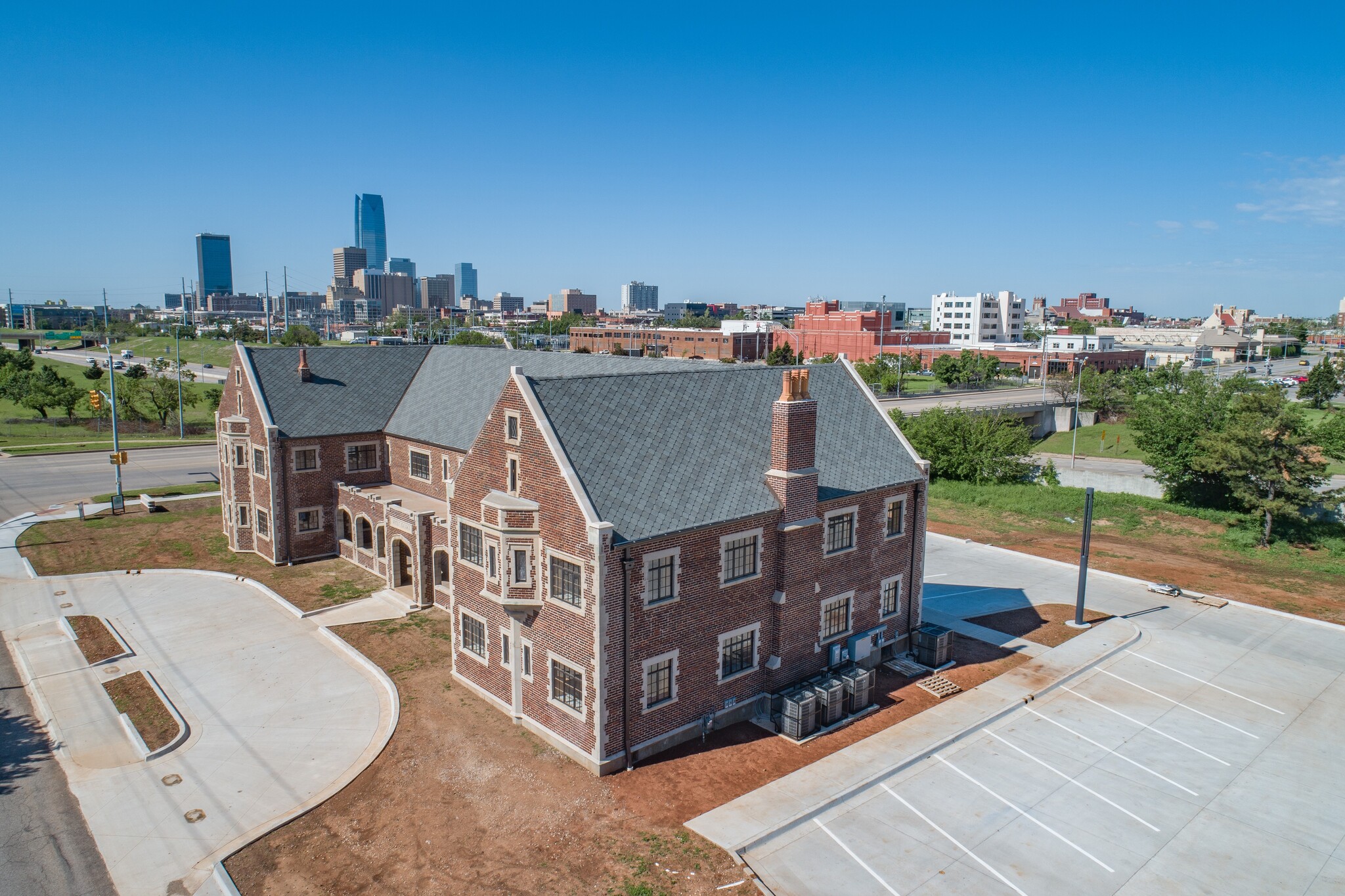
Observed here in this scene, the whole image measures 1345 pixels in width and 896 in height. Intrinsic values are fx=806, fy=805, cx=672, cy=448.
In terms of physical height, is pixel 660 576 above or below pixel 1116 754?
above

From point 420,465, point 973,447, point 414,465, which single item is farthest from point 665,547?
point 973,447

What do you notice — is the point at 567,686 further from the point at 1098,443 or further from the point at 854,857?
the point at 1098,443

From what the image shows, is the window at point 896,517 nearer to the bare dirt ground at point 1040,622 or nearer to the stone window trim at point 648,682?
the bare dirt ground at point 1040,622

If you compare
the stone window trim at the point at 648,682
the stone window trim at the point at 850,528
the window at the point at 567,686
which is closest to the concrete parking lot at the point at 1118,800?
the stone window trim at the point at 648,682

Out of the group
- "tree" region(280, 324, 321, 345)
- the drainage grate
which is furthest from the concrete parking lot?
"tree" region(280, 324, 321, 345)

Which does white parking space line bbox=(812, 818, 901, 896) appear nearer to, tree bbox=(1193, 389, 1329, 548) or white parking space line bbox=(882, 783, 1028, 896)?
white parking space line bbox=(882, 783, 1028, 896)

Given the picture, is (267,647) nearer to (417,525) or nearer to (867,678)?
(417,525)
